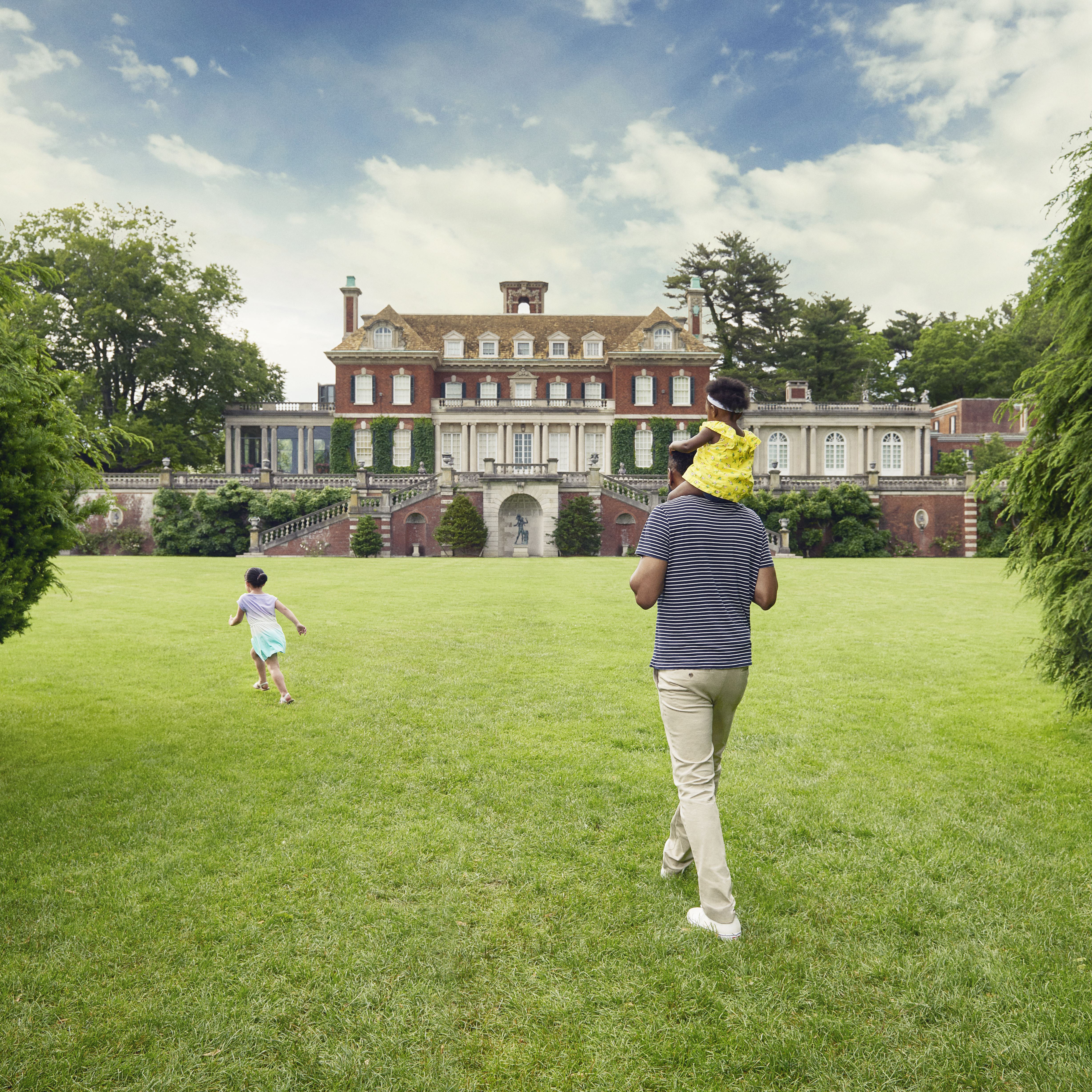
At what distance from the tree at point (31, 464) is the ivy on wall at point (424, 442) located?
4133cm

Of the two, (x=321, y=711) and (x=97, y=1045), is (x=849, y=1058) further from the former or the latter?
(x=321, y=711)

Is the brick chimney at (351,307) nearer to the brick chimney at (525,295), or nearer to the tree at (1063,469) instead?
the brick chimney at (525,295)

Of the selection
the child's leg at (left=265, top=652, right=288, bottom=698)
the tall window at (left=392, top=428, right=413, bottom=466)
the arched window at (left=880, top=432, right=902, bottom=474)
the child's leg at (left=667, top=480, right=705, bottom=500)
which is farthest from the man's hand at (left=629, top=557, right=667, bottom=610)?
the arched window at (left=880, top=432, right=902, bottom=474)

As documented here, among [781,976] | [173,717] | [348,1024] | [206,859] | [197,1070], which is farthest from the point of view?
[173,717]

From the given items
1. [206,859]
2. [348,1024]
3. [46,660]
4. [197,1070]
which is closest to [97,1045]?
[197,1070]

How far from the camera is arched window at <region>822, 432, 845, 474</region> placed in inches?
2045

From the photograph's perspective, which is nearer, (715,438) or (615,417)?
(715,438)

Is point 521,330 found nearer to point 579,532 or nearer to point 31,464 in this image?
point 579,532

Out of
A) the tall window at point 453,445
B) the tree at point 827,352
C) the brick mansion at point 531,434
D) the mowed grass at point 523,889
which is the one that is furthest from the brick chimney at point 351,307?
the mowed grass at point 523,889

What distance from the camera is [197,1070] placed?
284cm

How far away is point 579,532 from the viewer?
121 feet

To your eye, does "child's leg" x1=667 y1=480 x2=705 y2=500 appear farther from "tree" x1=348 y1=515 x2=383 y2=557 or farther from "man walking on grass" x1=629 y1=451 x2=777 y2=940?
"tree" x1=348 y1=515 x2=383 y2=557

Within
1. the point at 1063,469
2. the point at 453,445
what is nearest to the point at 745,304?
the point at 453,445

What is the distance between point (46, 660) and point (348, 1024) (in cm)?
926
